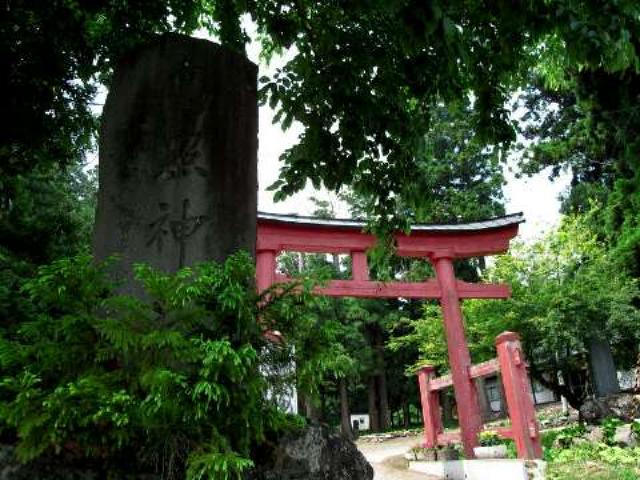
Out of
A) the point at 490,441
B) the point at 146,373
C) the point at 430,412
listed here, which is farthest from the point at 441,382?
the point at 146,373

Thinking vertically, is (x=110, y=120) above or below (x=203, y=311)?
above

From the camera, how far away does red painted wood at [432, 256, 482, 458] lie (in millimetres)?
10969

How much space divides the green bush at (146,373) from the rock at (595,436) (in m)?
10.4

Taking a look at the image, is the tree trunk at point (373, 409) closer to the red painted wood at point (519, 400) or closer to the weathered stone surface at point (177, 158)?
the red painted wood at point (519, 400)

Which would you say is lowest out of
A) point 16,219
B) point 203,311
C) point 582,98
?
point 203,311

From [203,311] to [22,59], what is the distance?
12.8ft

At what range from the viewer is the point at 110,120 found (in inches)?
115

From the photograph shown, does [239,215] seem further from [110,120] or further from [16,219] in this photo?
[16,219]

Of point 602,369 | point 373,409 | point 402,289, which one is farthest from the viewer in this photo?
point 373,409

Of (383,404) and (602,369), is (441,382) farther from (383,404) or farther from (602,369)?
(383,404)

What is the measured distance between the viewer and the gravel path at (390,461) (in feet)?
39.3

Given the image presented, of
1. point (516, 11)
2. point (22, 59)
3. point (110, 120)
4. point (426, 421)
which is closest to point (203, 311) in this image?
point (110, 120)

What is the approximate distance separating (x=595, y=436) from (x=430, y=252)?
15.6ft

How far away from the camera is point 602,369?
15180 mm
